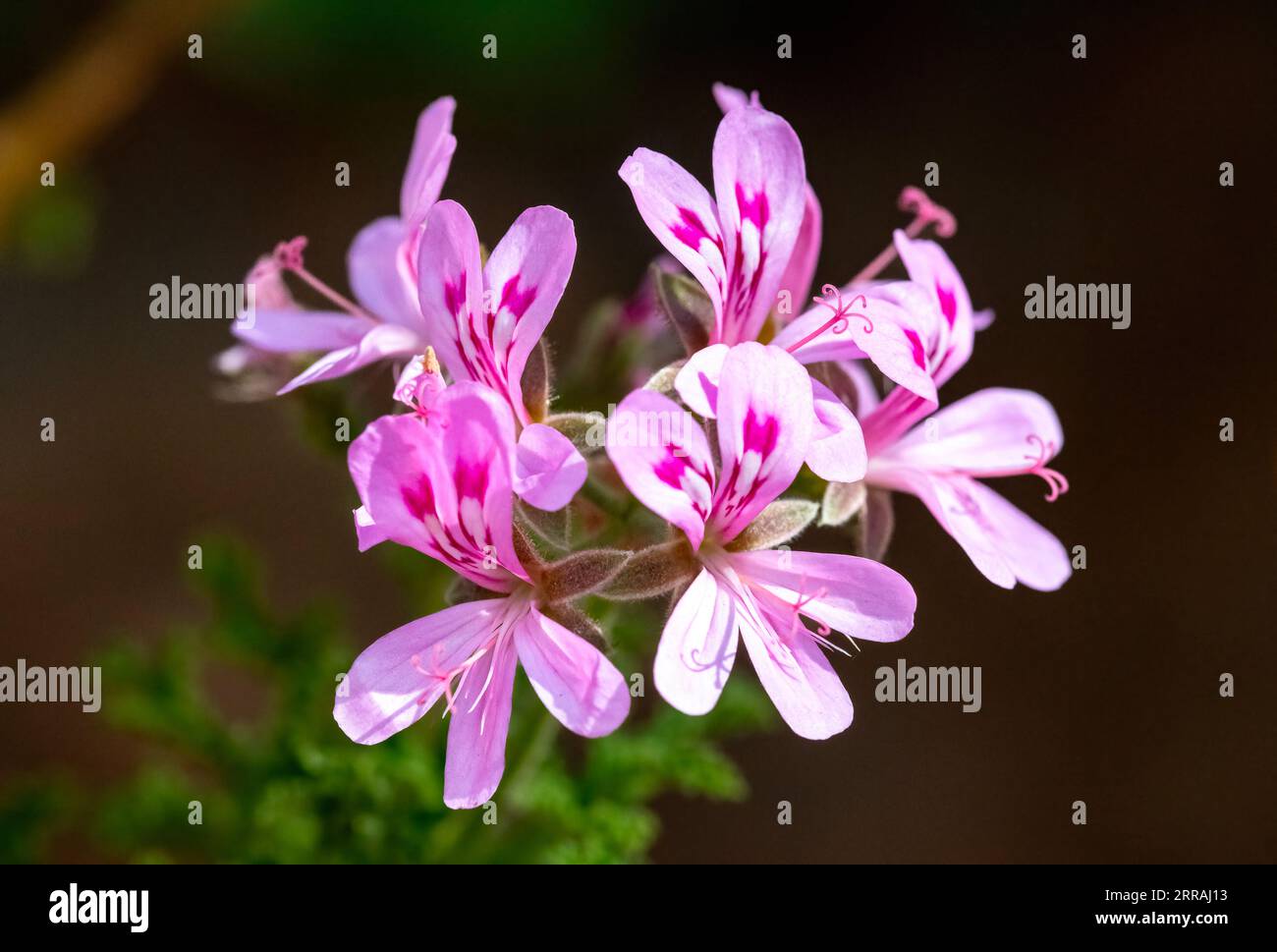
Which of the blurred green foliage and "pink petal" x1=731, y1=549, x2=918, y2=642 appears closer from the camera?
"pink petal" x1=731, y1=549, x2=918, y2=642

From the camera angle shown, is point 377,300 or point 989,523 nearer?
point 989,523

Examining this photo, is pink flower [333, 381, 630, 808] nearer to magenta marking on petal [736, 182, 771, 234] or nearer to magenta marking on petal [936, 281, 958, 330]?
magenta marking on petal [736, 182, 771, 234]

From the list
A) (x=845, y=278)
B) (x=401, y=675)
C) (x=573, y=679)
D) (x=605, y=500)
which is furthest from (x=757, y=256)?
(x=845, y=278)

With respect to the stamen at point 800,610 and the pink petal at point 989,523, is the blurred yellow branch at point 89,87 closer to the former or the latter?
the pink petal at point 989,523

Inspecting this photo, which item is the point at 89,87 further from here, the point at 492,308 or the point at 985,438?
the point at 985,438

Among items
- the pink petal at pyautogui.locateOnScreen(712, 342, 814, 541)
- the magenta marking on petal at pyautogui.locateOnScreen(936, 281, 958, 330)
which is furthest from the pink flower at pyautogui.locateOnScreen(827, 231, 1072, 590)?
the pink petal at pyautogui.locateOnScreen(712, 342, 814, 541)

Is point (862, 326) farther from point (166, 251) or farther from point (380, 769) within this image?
point (166, 251)
